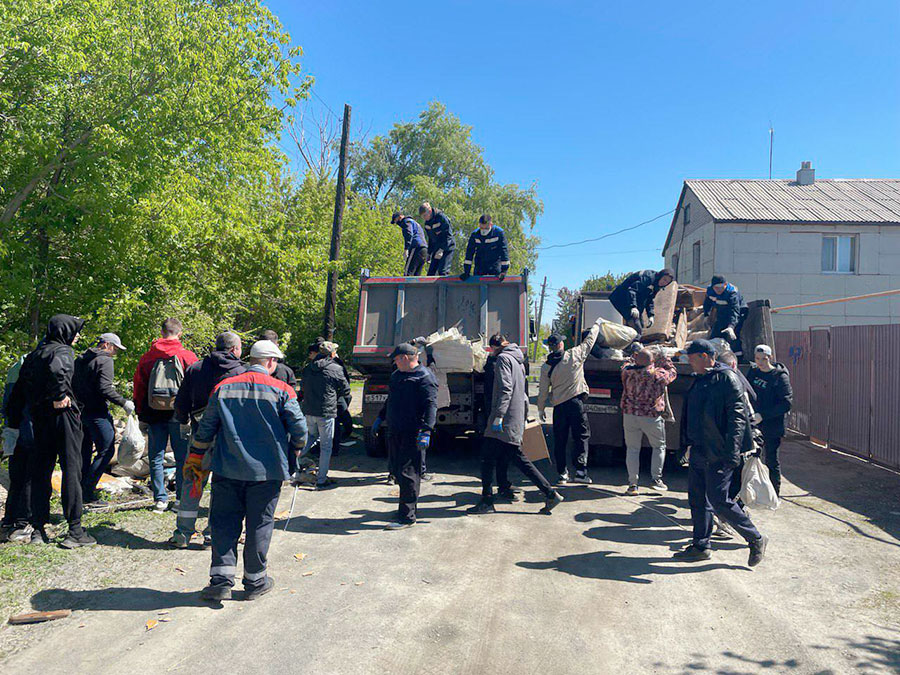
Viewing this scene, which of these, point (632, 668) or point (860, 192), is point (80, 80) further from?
point (860, 192)

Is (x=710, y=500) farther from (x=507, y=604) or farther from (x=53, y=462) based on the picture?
(x=53, y=462)

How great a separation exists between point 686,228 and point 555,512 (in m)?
22.5

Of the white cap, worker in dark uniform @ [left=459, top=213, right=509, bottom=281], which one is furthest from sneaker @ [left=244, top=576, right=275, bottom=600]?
worker in dark uniform @ [left=459, top=213, right=509, bottom=281]

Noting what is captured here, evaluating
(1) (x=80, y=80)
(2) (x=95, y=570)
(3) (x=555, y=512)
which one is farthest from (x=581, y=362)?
(1) (x=80, y=80)

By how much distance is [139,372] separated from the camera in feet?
18.8

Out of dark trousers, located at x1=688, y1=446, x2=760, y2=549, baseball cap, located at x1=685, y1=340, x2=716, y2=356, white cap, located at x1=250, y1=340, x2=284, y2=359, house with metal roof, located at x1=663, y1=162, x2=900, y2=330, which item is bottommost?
dark trousers, located at x1=688, y1=446, x2=760, y2=549

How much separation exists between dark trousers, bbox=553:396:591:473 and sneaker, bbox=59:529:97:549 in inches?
200

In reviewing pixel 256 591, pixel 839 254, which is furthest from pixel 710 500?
pixel 839 254

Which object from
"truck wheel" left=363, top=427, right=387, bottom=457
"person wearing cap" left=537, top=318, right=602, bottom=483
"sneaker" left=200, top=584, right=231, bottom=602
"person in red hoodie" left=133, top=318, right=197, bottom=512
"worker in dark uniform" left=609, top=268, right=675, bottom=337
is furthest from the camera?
"worker in dark uniform" left=609, top=268, right=675, bottom=337

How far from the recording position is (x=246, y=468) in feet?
12.9

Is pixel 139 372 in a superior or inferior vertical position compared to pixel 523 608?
superior

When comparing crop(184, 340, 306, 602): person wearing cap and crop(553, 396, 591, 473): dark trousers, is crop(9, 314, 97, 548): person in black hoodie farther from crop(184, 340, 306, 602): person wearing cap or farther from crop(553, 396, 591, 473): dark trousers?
crop(553, 396, 591, 473): dark trousers

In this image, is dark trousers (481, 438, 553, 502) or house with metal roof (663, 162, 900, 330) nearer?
dark trousers (481, 438, 553, 502)

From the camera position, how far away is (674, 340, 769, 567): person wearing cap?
4.77 m
